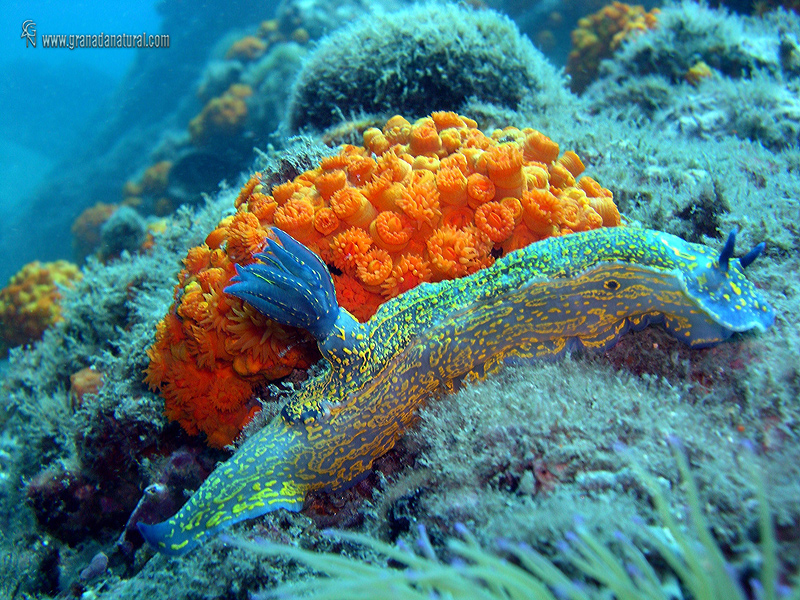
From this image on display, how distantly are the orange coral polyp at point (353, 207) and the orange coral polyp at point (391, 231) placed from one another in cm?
11

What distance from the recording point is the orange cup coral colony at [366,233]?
3152mm

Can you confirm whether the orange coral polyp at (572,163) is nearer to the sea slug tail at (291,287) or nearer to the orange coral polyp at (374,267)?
the orange coral polyp at (374,267)

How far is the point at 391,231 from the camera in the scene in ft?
10.3

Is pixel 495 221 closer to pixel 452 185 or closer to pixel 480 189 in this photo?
pixel 480 189

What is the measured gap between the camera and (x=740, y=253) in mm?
3141

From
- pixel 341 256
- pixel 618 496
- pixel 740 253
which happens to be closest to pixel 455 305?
pixel 341 256

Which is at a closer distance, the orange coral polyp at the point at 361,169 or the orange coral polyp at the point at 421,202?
the orange coral polyp at the point at 421,202

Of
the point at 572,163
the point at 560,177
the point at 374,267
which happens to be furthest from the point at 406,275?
the point at 572,163

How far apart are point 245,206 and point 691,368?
12.9ft

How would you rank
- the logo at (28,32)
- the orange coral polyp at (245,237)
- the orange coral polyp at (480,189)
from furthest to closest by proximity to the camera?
1. the logo at (28,32)
2. the orange coral polyp at (245,237)
3. the orange coral polyp at (480,189)

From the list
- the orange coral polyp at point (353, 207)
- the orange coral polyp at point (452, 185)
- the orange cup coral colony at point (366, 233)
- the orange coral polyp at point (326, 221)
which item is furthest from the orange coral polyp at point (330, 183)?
the orange coral polyp at point (452, 185)

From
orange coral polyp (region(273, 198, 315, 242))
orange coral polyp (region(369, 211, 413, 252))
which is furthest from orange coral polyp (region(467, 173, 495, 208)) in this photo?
orange coral polyp (region(273, 198, 315, 242))

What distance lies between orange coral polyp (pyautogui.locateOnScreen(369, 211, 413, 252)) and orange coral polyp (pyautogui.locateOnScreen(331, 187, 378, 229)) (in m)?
0.11

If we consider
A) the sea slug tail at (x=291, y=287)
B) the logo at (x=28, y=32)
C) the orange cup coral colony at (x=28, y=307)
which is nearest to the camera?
the sea slug tail at (x=291, y=287)
